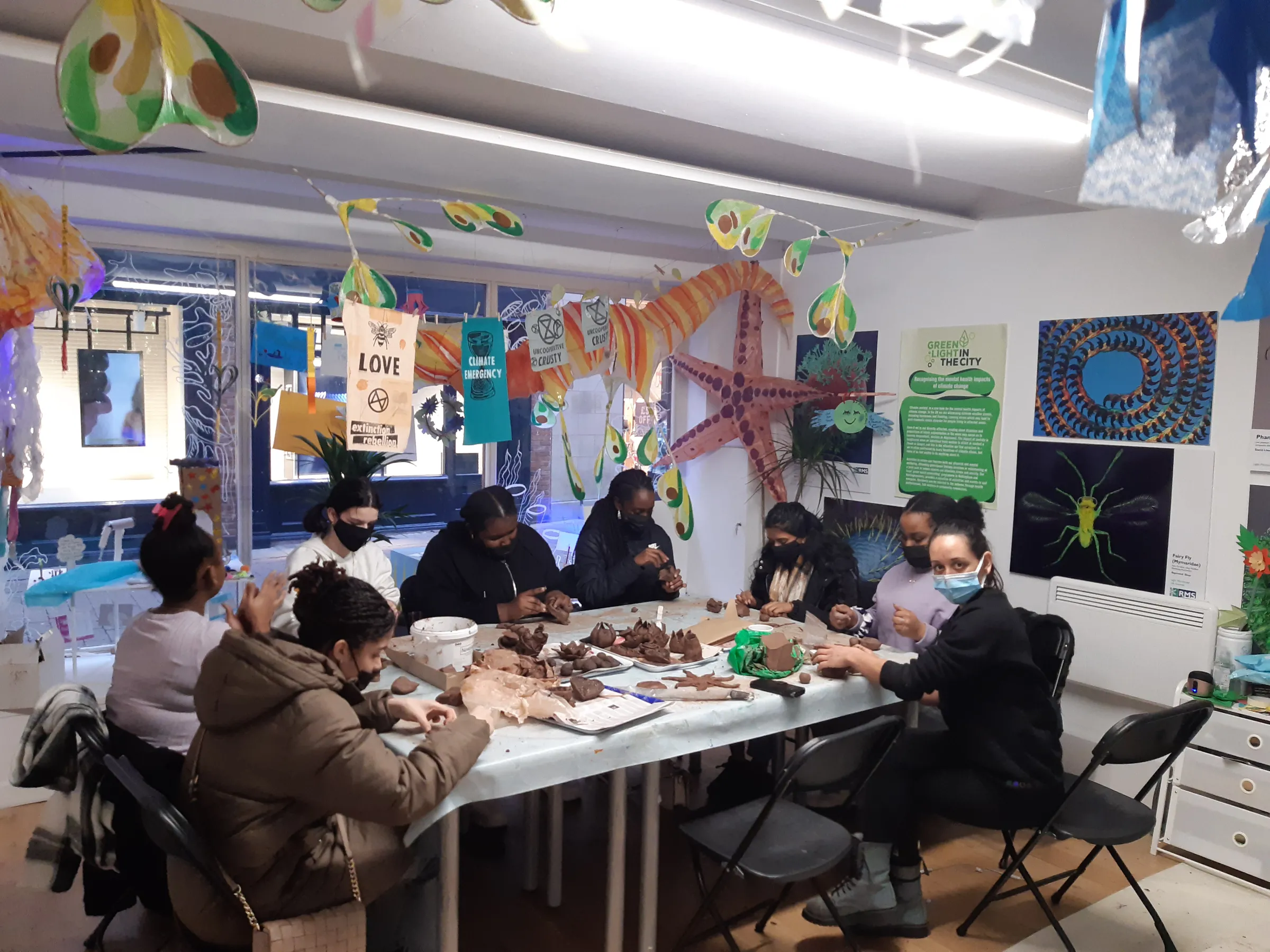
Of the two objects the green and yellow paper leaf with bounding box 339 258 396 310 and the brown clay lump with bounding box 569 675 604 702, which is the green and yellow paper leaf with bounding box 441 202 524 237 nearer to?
the green and yellow paper leaf with bounding box 339 258 396 310

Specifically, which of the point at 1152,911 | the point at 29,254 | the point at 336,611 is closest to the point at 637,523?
the point at 336,611

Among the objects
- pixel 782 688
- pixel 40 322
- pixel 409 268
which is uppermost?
pixel 409 268

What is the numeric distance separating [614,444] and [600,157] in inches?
82.6

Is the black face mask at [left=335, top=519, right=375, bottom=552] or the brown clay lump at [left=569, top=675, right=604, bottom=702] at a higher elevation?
the black face mask at [left=335, top=519, right=375, bottom=552]

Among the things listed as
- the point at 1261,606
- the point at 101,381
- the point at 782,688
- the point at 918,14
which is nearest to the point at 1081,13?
the point at 918,14

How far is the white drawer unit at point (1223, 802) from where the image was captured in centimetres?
332

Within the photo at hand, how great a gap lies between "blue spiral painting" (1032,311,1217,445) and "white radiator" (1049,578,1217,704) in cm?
72

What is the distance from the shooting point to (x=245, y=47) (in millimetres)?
2871

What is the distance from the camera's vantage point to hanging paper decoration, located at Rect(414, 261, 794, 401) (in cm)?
462

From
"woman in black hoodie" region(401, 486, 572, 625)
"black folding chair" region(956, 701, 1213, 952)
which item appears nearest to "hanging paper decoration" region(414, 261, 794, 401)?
"woman in black hoodie" region(401, 486, 572, 625)

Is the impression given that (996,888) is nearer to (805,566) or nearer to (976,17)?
(805,566)

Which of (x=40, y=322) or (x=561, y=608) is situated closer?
(x=561, y=608)

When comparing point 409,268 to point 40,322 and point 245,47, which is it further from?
point 245,47

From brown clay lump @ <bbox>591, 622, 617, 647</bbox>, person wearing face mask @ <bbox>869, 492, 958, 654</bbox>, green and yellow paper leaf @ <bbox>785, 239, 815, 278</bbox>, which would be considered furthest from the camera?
green and yellow paper leaf @ <bbox>785, 239, 815, 278</bbox>
